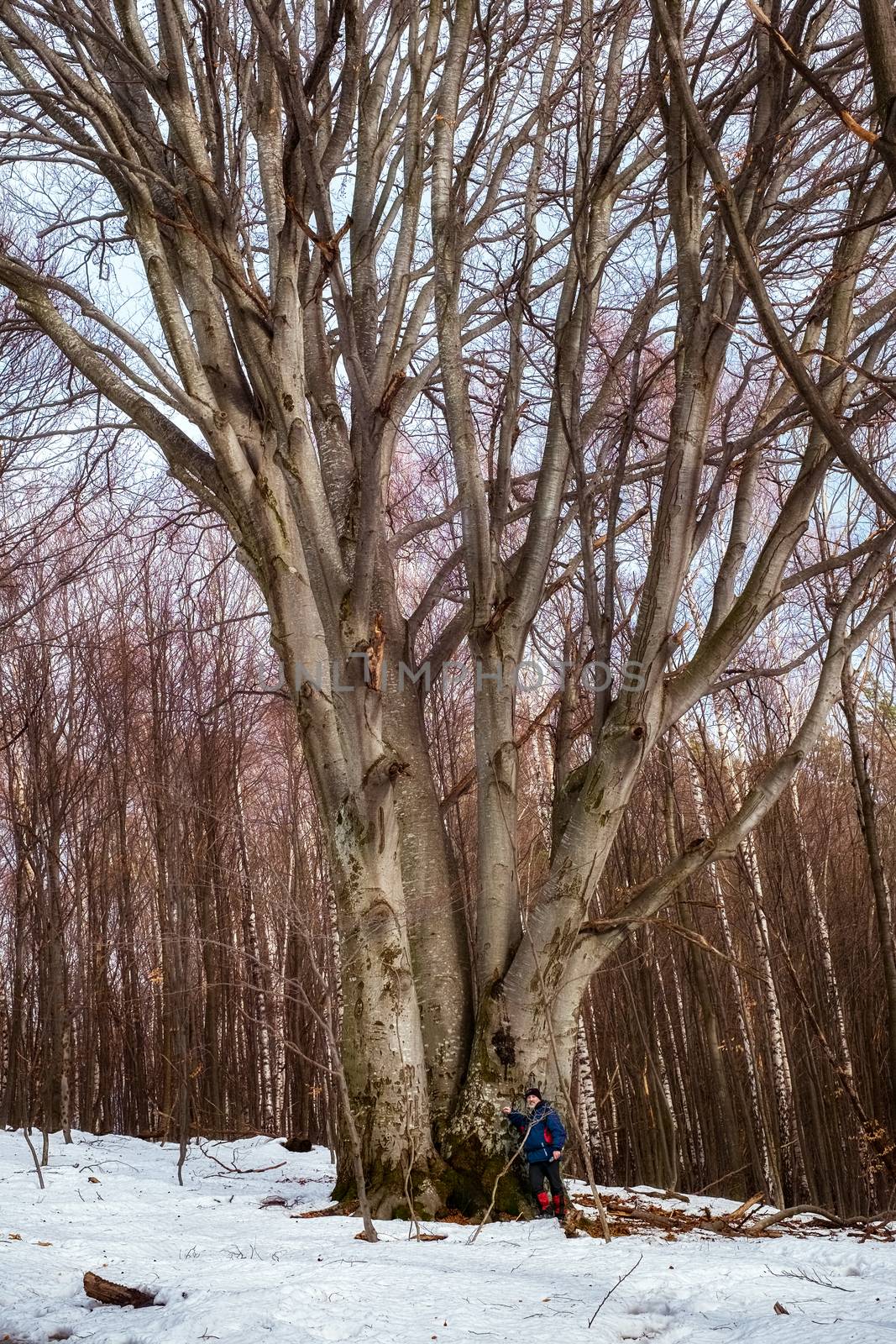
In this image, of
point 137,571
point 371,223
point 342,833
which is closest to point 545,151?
point 371,223

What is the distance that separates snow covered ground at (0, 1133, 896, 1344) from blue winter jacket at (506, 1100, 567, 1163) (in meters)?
0.37

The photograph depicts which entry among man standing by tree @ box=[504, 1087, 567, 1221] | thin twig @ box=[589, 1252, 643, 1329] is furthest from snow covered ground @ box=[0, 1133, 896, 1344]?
man standing by tree @ box=[504, 1087, 567, 1221]

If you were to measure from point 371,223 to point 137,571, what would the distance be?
6.70m

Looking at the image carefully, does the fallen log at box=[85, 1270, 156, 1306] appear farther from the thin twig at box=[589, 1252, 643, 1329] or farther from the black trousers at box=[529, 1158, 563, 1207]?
the black trousers at box=[529, 1158, 563, 1207]

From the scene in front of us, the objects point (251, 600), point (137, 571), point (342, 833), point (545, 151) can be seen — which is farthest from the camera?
point (251, 600)

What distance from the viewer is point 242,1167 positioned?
8000mm

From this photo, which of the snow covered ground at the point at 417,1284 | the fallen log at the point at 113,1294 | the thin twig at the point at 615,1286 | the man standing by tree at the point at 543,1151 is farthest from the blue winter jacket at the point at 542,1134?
the fallen log at the point at 113,1294

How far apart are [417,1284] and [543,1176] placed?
2.07 m

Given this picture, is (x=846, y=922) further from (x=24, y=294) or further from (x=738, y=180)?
(x=24, y=294)

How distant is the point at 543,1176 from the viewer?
16.4ft

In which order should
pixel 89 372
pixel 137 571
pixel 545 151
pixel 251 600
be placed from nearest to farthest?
pixel 89 372 < pixel 545 151 < pixel 137 571 < pixel 251 600

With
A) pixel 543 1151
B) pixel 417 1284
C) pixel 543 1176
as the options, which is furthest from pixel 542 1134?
pixel 417 1284

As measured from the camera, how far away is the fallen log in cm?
314

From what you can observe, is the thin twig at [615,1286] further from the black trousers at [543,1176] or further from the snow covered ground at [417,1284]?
the black trousers at [543,1176]
